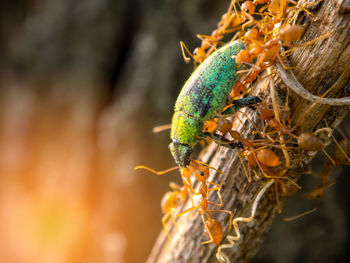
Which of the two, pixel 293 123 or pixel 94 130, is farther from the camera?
pixel 94 130

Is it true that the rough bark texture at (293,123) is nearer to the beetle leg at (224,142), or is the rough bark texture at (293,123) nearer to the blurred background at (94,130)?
the beetle leg at (224,142)

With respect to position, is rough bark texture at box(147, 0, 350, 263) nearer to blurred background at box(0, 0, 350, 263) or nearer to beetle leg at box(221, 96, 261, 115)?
beetle leg at box(221, 96, 261, 115)

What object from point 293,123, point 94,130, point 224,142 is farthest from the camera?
point 94,130

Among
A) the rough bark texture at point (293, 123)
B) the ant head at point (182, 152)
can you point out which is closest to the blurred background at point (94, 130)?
the rough bark texture at point (293, 123)

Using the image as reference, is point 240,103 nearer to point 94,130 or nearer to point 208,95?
point 208,95

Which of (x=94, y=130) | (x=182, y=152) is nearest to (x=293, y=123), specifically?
(x=182, y=152)

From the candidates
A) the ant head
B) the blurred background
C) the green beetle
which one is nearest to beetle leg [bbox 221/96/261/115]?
the green beetle
